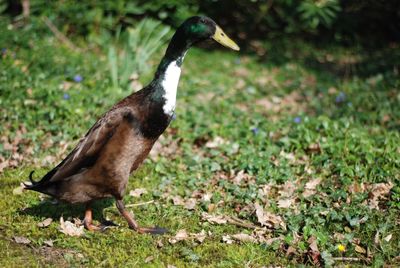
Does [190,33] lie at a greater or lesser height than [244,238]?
greater

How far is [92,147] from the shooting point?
3.50 meters

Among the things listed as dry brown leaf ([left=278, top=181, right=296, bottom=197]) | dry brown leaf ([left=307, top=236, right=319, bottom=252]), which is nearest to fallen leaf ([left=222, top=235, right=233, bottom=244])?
dry brown leaf ([left=307, top=236, right=319, bottom=252])

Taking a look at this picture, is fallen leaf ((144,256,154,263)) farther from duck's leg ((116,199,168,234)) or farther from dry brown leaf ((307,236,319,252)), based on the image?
dry brown leaf ((307,236,319,252))

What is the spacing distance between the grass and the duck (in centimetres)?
31

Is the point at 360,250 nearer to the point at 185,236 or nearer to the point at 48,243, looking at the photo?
the point at 185,236

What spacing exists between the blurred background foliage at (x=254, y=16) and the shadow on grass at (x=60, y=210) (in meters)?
3.68

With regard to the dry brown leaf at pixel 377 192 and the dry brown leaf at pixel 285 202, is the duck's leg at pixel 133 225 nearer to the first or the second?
the dry brown leaf at pixel 285 202

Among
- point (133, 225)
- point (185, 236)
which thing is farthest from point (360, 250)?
point (133, 225)

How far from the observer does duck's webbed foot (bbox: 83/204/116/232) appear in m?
3.68

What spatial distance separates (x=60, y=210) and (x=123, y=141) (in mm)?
912

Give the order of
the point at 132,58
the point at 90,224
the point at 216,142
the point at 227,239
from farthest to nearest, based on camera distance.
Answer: the point at 132,58 < the point at 216,142 < the point at 90,224 < the point at 227,239

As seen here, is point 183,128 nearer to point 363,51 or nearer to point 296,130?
point 296,130

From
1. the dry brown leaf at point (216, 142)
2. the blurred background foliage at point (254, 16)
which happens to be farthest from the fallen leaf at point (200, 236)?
the blurred background foliage at point (254, 16)

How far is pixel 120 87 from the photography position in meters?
5.73
